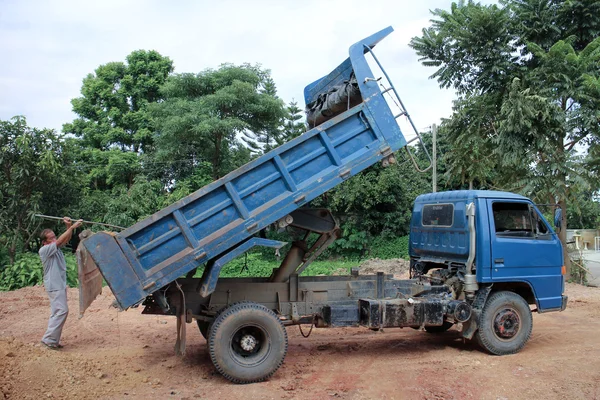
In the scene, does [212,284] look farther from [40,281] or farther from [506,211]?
[40,281]

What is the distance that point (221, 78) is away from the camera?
20.1 m

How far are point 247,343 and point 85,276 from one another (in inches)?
82.7

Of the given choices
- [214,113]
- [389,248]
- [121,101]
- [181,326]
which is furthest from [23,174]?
[389,248]

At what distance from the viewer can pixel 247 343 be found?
546 centimetres

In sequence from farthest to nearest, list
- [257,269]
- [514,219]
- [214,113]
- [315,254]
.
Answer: [214,113], [257,269], [514,219], [315,254]

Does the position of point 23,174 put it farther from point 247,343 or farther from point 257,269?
point 247,343

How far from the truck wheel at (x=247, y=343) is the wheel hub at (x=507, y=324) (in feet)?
10.3

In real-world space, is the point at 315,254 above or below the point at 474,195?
above

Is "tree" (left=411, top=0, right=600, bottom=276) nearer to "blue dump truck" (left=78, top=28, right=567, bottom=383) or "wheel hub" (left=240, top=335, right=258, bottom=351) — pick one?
"blue dump truck" (left=78, top=28, right=567, bottom=383)

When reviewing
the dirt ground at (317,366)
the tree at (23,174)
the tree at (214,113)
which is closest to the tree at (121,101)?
the tree at (214,113)

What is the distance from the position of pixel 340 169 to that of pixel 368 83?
45.8 inches

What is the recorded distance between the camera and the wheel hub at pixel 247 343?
5445 millimetres

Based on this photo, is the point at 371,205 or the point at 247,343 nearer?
the point at 247,343

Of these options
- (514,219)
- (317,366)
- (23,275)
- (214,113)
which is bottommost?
(317,366)
